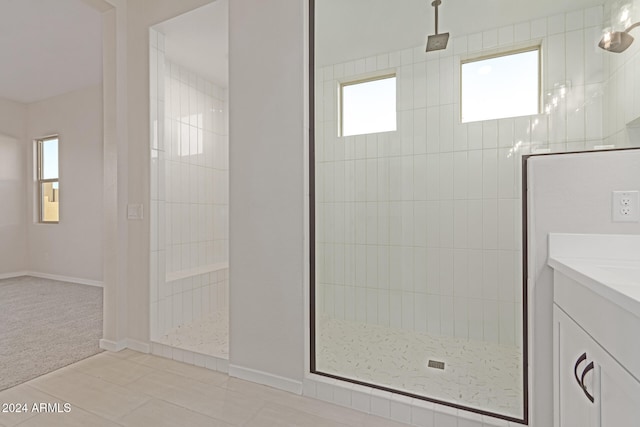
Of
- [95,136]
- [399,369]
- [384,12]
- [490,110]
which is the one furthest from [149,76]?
[95,136]

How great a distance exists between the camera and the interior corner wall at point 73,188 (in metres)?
4.79

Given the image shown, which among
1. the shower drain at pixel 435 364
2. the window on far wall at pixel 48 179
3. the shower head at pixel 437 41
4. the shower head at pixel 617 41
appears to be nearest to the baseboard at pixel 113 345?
the shower drain at pixel 435 364

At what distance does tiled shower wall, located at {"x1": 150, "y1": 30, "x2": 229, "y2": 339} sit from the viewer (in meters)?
2.51

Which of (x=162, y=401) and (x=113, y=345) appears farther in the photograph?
(x=113, y=345)

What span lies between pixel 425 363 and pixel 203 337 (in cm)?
167

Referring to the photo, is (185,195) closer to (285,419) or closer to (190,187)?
(190,187)

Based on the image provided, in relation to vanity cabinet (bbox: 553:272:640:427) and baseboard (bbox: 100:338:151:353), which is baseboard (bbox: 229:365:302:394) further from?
vanity cabinet (bbox: 553:272:640:427)

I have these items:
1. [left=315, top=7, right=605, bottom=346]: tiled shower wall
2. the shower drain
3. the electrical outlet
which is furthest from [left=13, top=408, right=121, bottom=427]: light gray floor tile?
the electrical outlet

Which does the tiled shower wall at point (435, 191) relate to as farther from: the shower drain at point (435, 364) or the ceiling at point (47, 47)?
the ceiling at point (47, 47)

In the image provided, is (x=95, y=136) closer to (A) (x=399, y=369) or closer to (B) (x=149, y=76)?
(B) (x=149, y=76)

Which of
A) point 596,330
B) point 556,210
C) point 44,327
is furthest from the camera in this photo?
point 44,327

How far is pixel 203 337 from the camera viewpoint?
2607 mm

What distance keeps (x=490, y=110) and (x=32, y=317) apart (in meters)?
4.45

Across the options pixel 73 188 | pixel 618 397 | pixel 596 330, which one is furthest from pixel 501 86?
pixel 73 188
